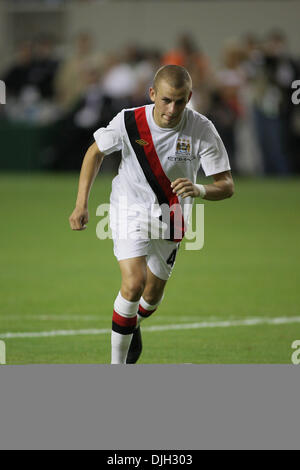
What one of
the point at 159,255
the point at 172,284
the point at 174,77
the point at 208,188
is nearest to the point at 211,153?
the point at 208,188

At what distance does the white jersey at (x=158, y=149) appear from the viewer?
21.0 feet

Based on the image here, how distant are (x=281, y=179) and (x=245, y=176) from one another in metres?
1.05

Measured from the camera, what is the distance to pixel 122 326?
21.0ft

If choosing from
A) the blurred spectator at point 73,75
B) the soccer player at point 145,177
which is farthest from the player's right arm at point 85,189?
the blurred spectator at point 73,75

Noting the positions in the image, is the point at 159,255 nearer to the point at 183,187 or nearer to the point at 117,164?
the point at 183,187

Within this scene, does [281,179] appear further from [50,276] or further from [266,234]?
[50,276]

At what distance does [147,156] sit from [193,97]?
13.1 metres

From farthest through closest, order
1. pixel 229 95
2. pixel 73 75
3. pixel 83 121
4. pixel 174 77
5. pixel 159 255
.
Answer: pixel 73 75, pixel 83 121, pixel 229 95, pixel 159 255, pixel 174 77

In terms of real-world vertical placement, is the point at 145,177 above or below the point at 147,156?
below

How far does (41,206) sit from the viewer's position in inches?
694

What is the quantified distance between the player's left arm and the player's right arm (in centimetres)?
63

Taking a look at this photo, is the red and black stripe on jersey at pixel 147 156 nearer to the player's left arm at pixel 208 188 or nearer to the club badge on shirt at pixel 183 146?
the club badge on shirt at pixel 183 146

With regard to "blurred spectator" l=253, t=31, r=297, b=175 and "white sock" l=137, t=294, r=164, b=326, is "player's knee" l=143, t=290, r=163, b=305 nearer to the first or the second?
"white sock" l=137, t=294, r=164, b=326

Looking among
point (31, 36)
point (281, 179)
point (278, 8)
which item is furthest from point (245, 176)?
point (31, 36)
